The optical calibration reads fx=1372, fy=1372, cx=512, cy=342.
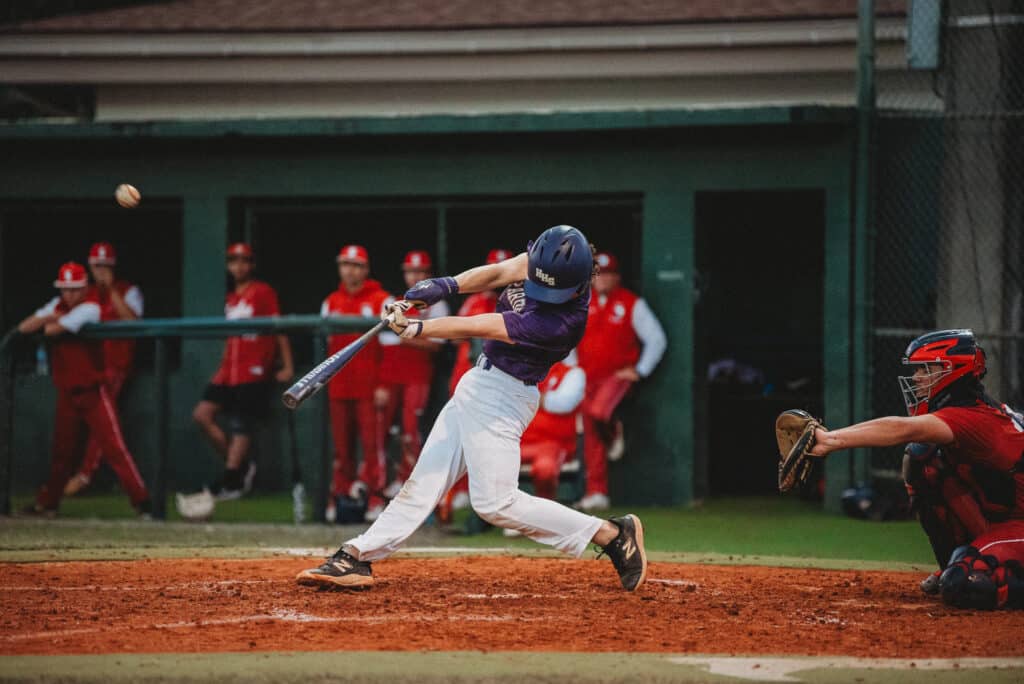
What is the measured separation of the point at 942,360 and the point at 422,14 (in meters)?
8.07

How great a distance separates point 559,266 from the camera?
5.74 m

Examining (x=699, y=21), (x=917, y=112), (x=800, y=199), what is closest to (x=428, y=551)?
(x=917, y=112)

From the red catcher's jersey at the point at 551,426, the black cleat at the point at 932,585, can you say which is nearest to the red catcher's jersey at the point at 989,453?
the black cleat at the point at 932,585

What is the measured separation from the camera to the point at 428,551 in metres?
7.93

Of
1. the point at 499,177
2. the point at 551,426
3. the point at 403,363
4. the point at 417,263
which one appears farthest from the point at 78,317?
the point at 499,177

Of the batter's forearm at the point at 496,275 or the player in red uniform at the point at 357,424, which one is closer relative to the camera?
the batter's forearm at the point at 496,275

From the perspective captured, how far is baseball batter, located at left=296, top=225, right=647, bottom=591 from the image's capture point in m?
5.76

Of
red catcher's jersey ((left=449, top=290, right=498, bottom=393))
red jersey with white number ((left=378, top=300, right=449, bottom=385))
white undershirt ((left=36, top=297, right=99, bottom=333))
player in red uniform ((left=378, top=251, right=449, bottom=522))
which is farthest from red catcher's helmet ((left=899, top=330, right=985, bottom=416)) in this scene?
white undershirt ((left=36, top=297, right=99, bottom=333))

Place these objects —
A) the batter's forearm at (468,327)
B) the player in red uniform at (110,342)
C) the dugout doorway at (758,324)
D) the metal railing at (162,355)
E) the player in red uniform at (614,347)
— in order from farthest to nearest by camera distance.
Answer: the dugout doorway at (758,324), the player in red uniform at (614,347), the player in red uniform at (110,342), the metal railing at (162,355), the batter's forearm at (468,327)

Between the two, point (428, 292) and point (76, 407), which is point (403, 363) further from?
point (428, 292)

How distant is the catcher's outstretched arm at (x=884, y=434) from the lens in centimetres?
534

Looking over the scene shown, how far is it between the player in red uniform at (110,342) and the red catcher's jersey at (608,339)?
3.55 m

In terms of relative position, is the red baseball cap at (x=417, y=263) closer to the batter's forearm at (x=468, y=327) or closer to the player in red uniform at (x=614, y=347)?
the player in red uniform at (x=614, y=347)

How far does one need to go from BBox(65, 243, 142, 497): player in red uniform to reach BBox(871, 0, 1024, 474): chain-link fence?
18.8 ft
